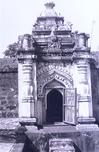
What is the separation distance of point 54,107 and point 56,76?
200 centimetres

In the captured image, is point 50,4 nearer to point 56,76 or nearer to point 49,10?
point 49,10

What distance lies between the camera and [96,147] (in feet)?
31.9

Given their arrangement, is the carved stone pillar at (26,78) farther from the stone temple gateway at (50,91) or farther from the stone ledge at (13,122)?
the stone ledge at (13,122)

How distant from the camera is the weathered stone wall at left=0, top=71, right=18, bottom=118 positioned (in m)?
10.7

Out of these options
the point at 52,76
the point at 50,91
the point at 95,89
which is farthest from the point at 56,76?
the point at 95,89

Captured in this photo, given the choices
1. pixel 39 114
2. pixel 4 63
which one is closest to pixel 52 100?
pixel 39 114

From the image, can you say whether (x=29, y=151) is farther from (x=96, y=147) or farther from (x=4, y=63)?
(x=4, y=63)

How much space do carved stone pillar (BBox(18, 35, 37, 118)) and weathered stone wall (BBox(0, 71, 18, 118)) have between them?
1.27ft

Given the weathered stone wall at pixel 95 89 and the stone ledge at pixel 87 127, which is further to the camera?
the weathered stone wall at pixel 95 89

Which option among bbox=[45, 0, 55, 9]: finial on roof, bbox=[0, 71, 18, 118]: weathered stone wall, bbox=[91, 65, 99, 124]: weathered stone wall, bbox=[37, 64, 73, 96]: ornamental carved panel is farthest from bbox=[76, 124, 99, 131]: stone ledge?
bbox=[45, 0, 55, 9]: finial on roof

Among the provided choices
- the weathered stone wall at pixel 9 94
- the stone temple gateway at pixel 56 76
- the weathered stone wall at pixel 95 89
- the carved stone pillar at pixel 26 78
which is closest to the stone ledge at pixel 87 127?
→ the stone temple gateway at pixel 56 76

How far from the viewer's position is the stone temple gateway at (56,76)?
33.9 ft

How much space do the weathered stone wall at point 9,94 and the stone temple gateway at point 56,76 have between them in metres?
0.39

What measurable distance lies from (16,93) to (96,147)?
142 inches
